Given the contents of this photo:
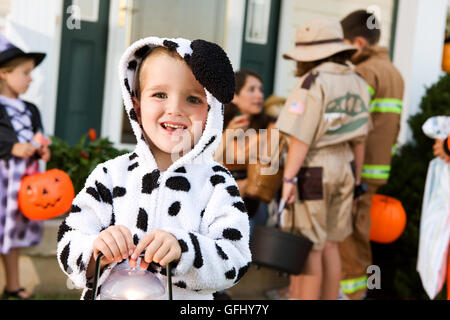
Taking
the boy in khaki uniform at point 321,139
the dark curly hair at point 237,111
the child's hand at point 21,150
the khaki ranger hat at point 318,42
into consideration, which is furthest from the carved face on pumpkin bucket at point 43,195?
the khaki ranger hat at point 318,42

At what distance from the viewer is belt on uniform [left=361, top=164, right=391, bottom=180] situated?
4.99 m

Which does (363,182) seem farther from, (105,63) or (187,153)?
(187,153)

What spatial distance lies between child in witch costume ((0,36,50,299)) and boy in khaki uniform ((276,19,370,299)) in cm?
186

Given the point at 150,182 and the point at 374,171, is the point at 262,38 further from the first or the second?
the point at 150,182

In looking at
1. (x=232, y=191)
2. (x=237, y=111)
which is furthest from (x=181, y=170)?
(x=237, y=111)

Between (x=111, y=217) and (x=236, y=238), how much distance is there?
39 cm

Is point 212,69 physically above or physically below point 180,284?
above

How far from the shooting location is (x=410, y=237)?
5520mm

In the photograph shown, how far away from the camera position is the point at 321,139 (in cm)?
421

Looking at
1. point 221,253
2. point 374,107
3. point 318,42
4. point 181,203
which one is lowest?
point 221,253

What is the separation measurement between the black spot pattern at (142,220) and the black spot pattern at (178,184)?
0.11m

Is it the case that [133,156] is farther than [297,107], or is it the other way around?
[297,107]

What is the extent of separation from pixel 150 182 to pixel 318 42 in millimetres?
2744

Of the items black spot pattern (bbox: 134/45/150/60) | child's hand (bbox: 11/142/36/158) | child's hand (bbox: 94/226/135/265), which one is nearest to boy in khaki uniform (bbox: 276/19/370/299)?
child's hand (bbox: 11/142/36/158)
